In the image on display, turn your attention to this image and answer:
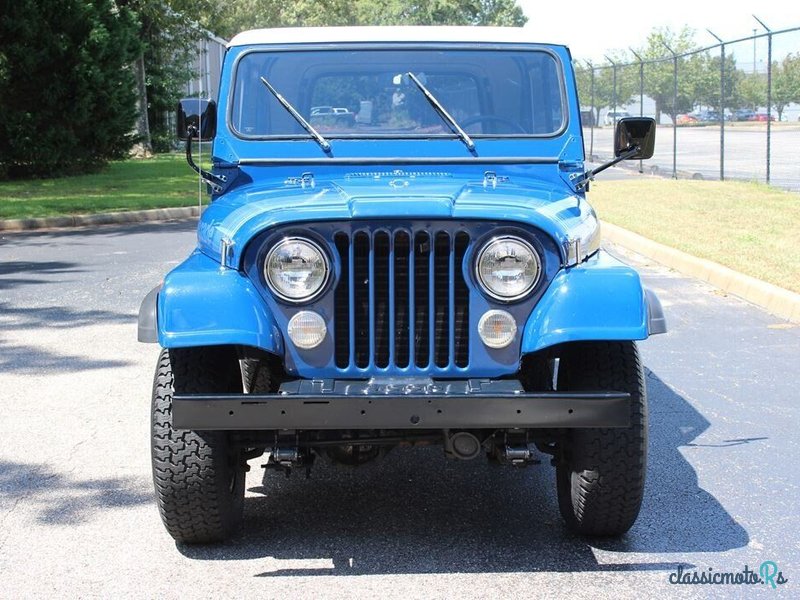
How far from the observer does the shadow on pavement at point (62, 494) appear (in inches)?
190

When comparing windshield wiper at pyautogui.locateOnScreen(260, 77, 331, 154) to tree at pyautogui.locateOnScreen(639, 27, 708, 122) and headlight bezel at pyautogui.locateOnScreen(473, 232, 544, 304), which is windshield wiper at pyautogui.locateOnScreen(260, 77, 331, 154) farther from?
tree at pyautogui.locateOnScreen(639, 27, 708, 122)

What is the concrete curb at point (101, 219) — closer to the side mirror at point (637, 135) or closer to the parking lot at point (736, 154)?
the parking lot at point (736, 154)

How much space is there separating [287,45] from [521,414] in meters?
2.50

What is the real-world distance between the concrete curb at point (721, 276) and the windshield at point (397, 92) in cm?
439

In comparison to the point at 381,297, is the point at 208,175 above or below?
above

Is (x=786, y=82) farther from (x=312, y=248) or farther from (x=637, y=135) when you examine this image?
(x=312, y=248)

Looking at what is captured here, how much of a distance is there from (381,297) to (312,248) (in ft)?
0.97

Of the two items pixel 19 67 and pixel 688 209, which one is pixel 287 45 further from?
pixel 19 67

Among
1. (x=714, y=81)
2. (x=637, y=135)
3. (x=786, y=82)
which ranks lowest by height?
(x=637, y=135)

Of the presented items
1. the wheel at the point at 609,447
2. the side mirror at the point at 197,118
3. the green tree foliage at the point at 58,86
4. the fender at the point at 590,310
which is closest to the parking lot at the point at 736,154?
the green tree foliage at the point at 58,86

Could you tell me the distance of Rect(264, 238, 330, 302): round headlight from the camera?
4.09 metres

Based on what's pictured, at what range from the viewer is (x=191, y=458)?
4.11m

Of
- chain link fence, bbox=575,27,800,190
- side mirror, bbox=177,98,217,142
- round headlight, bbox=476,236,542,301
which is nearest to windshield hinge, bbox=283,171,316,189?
side mirror, bbox=177,98,217,142

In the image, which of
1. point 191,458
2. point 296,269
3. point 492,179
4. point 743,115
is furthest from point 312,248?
point 743,115
